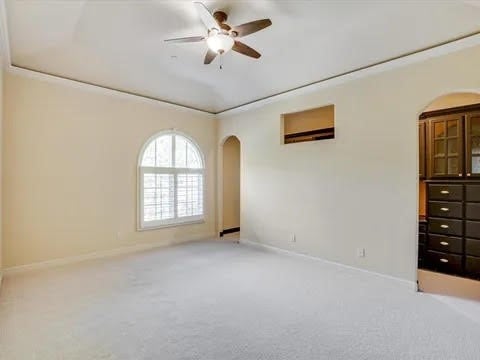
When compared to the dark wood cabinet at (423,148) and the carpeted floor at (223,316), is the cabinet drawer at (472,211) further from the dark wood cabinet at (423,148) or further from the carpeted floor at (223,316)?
the carpeted floor at (223,316)

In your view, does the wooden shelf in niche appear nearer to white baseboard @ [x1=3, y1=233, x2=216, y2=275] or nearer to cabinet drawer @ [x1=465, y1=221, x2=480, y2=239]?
cabinet drawer @ [x1=465, y1=221, x2=480, y2=239]

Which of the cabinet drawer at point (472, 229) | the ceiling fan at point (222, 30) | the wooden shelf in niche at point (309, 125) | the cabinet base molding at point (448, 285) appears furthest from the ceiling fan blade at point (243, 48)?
the cabinet drawer at point (472, 229)

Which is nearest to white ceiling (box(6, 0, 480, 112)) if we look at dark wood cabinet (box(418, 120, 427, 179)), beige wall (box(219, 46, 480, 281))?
beige wall (box(219, 46, 480, 281))

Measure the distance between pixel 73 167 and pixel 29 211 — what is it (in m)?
0.88

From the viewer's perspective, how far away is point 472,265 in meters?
3.79

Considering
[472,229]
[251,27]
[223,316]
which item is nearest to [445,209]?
[472,229]

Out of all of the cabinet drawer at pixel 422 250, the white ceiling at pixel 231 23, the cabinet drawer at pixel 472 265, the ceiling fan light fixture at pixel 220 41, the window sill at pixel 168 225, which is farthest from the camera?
the window sill at pixel 168 225

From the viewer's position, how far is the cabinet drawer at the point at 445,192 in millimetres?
3914

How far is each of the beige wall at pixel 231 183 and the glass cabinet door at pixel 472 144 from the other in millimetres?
4630

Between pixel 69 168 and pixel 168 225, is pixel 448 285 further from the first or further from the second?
pixel 69 168

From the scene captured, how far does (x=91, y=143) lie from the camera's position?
4.54m

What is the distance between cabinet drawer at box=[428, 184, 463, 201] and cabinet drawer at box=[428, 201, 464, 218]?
0.08 meters

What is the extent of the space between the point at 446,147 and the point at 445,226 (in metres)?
1.22

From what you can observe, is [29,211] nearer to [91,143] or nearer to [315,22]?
[91,143]
